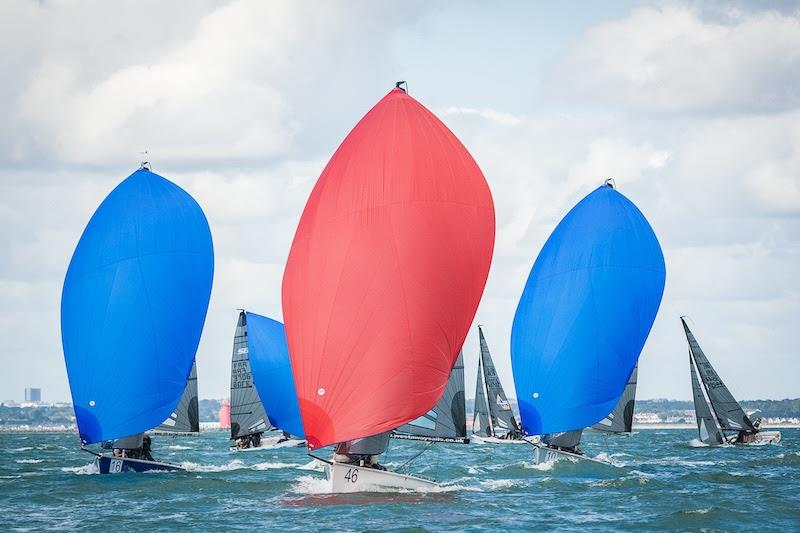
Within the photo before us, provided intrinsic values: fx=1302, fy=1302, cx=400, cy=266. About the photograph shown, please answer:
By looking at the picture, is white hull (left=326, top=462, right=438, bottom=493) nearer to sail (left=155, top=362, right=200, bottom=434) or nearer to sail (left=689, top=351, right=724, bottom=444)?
sail (left=155, top=362, right=200, bottom=434)

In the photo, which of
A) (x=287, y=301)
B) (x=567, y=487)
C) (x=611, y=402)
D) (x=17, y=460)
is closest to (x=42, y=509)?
(x=287, y=301)

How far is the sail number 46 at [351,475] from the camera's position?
36781 millimetres

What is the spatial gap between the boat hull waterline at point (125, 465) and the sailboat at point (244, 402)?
1817 cm

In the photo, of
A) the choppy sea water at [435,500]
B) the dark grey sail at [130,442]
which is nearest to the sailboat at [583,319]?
the choppy sea water at [435,500]

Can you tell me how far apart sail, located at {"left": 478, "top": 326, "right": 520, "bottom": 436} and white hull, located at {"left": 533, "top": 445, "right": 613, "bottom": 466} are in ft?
62.3

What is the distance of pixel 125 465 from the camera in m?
46.2

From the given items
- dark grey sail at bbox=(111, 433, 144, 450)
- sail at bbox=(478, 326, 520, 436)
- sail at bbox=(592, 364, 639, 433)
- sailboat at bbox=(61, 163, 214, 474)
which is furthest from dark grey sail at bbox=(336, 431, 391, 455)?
sail at bbox=(478, 326, 520, 436)

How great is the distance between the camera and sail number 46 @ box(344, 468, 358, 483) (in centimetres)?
3678

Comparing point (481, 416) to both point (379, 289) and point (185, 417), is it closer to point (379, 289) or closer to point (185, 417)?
point (185, 417)

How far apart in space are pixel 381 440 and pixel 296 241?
20.5 feet

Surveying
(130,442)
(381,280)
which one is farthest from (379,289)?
(130,442)

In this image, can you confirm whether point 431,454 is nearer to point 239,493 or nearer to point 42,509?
point 239,493

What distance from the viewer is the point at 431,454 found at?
72125mm

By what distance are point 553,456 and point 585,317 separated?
19.4ft
